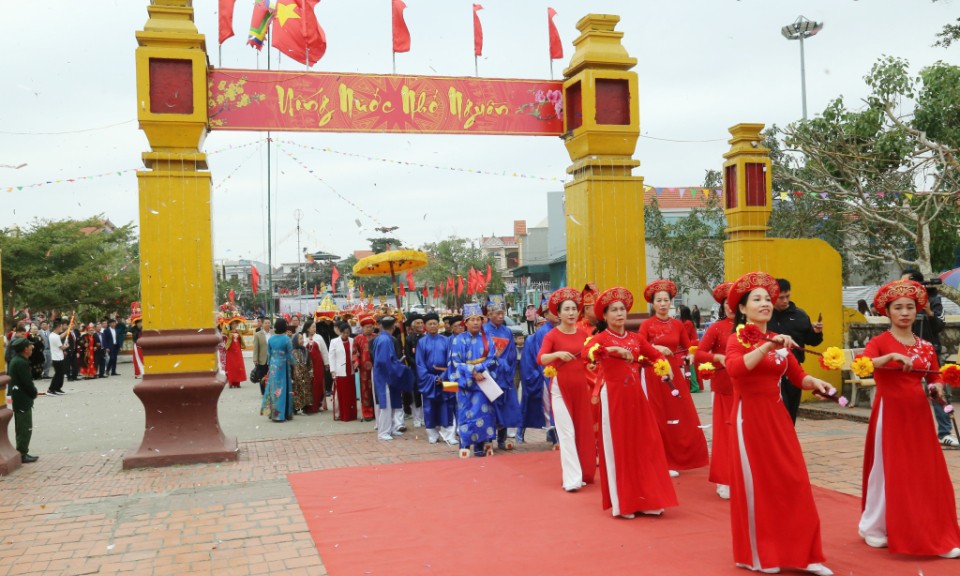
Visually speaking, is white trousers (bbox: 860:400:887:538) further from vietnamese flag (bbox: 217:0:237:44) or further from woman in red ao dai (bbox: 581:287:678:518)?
vietnamese flag (bbox: 217:0:237:44)

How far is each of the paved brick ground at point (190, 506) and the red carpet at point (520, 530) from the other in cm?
31

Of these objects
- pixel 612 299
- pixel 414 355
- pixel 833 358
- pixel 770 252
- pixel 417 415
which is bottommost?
pixel 417 415

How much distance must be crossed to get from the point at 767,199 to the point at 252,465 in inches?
291

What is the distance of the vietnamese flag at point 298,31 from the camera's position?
803 cm

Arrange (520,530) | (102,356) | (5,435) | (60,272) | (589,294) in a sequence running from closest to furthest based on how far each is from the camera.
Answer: (520,530) < (5,435) < (589,294) < (102,356) < (60,272)

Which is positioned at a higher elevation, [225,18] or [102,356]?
[225,18]

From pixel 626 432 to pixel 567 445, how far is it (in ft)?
3.49

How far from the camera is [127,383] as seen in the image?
56.4ft

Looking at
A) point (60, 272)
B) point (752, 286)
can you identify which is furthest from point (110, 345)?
point (752, 286)

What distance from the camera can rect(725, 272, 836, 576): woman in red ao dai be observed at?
3.81 m

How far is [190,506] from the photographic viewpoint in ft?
18.7

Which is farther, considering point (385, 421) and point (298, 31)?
point (385, 421)

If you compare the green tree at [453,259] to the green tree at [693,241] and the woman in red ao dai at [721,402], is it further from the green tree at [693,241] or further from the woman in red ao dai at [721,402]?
the woman in red ao dai at [721,402]

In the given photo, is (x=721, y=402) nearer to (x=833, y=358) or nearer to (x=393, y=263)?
(x=833, y=358)
